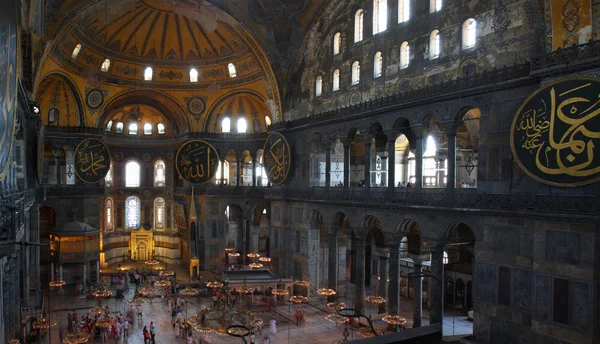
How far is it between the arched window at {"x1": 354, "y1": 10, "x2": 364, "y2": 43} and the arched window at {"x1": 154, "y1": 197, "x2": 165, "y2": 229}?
18435mm

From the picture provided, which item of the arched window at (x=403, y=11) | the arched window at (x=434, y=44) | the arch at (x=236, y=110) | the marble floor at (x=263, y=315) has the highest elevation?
the arched window at (x=403, y=11)

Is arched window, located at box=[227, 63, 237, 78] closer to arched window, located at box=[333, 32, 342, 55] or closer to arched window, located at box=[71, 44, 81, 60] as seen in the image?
arched window, located at box=[71, 44, 81, 60]

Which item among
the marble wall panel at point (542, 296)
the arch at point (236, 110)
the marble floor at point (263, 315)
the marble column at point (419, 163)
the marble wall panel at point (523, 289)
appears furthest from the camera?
the arch at point (236, 110)

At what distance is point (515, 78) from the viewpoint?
12.5m

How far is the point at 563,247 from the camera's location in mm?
11305

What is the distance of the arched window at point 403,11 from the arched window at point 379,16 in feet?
2.82

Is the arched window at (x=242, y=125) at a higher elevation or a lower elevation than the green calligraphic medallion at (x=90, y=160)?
higher

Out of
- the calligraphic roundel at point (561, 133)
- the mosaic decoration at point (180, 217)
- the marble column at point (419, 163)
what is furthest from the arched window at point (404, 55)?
the mosaic decoration at point (180, 217)

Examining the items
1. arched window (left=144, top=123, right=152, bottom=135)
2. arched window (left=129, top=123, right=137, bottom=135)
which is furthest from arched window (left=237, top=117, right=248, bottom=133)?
arched window (left=129, top=123, right=137, bottom=135)

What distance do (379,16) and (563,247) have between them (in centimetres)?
1117

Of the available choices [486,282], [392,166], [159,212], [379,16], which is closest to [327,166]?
[392,166]

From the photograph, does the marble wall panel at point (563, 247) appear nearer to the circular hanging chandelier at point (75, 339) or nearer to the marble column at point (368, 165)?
the marble column at point (368, 165)

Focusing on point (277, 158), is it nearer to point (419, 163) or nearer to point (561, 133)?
point (419, 163)

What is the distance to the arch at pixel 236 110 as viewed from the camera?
28.0m
